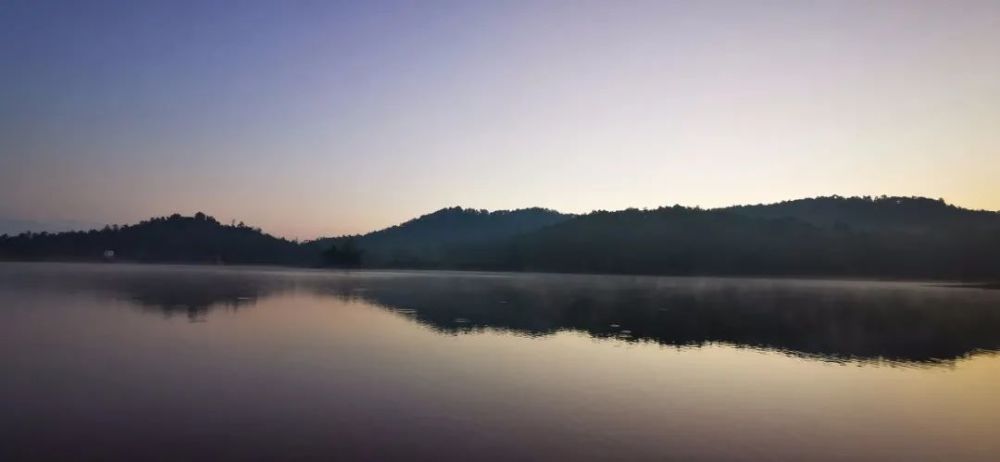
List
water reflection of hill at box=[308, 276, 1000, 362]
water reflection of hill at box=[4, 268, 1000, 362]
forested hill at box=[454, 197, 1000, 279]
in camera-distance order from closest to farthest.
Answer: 1. water reflection of hill at box=[308, 276, 1000, 362]
2. water reflection of hill at box=[4, 268, 1000, 362]
3. forested hill at box=[454, 197, 1000, 279]

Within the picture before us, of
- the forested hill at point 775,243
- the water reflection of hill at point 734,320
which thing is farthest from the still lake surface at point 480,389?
the forested hill at point 775,243

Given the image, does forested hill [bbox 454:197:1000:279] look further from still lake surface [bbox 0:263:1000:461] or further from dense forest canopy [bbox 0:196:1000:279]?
still lake surface [bbox 0:263:1000:461]

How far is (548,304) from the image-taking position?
50.4 meters

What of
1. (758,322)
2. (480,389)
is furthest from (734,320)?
(480,389)

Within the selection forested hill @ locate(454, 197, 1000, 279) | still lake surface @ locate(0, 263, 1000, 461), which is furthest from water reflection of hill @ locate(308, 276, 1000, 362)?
forested hill @ locate(454, 197, 1000, 279)

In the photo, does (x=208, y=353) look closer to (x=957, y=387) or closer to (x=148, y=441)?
(x=148, y=441)

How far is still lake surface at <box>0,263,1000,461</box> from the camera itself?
12.5 m

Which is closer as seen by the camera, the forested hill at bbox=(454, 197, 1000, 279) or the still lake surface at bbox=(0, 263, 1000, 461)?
the still lake surface at bbox=(0, 263, 1000, 461)

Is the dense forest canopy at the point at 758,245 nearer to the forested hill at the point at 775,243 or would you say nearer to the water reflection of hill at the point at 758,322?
the forested hill at the point at 775,243

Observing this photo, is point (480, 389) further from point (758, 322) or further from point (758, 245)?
point (758, 245)

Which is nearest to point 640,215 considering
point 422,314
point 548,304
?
point 548,304

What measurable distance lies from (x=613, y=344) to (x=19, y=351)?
2149 cm

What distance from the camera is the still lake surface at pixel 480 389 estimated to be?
12.5 m

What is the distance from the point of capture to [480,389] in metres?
17.6
